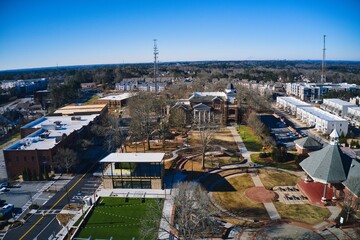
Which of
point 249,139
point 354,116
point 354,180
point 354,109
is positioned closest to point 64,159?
point 249,139

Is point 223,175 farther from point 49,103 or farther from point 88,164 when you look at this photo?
point 49,103

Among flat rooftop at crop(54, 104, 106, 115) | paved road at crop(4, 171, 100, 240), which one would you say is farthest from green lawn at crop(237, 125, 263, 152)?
flat rooftop at crop(54, 104, 106, 115)

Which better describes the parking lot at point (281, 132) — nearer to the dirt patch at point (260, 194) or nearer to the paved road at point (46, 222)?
the dirt patch at point (260, 194)

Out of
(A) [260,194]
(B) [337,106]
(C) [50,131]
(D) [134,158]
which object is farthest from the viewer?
(B) [337,106]

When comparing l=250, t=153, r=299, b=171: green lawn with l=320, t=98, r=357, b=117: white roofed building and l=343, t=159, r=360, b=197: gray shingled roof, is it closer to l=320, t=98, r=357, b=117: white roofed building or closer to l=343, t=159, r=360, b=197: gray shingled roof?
l=343, t=159, r=360, b=197: gray shingled roof

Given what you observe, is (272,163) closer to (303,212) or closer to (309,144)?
(309,144)

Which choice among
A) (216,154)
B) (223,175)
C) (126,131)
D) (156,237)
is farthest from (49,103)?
(156,237)
